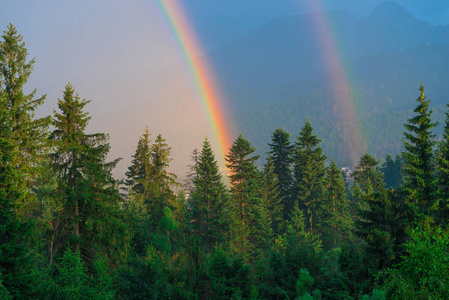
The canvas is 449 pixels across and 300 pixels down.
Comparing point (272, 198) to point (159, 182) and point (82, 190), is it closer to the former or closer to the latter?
point (159, 182)

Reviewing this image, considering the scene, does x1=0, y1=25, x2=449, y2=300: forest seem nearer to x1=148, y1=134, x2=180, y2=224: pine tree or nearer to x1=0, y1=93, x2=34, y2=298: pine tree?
x1=0, y1=93, x2=34, y2=298: pine tree

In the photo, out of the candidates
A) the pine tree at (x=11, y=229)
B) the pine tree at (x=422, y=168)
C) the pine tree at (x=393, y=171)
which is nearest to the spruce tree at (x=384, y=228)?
the pine tree at (x=422, y=168)

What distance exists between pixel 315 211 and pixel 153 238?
79.0 feet

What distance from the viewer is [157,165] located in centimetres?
3684

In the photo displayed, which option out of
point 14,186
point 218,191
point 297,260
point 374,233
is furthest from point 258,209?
point 14,186

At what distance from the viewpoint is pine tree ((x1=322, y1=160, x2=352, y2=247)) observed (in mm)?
42031

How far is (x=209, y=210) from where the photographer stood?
35.0 metres

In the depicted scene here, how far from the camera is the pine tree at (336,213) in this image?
4203 cm

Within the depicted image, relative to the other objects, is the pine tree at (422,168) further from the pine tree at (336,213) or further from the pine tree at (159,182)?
the pine tree at (159,182)

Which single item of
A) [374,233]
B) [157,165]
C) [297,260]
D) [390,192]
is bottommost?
[297,260]

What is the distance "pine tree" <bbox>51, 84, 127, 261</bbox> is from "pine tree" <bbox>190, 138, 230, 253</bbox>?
15.5 meters

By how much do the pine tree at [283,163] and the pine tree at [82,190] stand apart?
1183 inches

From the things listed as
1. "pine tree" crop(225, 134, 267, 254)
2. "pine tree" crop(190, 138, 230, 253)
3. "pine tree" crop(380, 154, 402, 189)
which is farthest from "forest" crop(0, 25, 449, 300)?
"pine tree" crop(380, 154, 402, 189)

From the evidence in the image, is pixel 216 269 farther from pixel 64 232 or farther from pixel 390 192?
pixel 390 192
